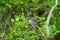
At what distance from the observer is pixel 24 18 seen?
2213mm

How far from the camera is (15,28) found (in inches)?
84.7

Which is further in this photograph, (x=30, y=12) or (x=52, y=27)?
(x=30, y=12)

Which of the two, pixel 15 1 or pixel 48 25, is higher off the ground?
pixel 15 1

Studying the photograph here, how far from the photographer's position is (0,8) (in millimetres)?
2311

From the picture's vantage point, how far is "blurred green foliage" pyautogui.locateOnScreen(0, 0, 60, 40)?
2.14m

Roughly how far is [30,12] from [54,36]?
39 centimetres

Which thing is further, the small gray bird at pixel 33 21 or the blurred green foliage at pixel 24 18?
the small gray bird at pixel 33 21

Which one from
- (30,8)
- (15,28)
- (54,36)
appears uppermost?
(30,8)

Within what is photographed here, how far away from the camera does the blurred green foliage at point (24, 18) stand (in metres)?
2.14

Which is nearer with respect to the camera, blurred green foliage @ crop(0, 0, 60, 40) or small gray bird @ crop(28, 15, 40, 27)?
blurred green foliage @ crop(0, 0, 60, 40)

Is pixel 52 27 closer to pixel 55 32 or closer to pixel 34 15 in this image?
pixel 55 32

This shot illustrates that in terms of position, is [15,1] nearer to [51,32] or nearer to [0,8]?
[0,8]

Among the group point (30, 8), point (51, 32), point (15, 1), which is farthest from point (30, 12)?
point (51, 32)

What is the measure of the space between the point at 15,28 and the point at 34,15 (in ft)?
0.98
